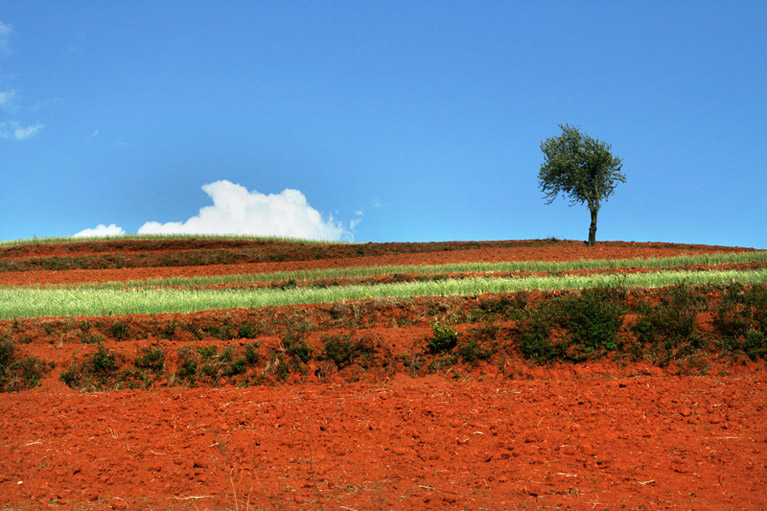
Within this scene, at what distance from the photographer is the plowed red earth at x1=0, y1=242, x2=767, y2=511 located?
5824 millimetres

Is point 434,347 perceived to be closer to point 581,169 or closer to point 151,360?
point 151,360

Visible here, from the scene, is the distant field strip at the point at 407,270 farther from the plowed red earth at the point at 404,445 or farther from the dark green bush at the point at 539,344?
the plowed red earth at the point at 404,445

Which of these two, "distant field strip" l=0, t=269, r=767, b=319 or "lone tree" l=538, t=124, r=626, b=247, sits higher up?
"lone tree" l=538, t=124, r=626, b=247

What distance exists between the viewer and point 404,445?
23.9 ft

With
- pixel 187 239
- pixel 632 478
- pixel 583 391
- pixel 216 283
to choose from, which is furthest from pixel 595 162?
pixel 632 478

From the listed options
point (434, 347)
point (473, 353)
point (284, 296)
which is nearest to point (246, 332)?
point (284, 296)

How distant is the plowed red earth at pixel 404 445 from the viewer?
5.82 meters

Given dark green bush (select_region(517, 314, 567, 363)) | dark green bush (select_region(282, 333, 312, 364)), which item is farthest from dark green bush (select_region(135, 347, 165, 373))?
dark green bush (select_region(517, 314, 567, 363))

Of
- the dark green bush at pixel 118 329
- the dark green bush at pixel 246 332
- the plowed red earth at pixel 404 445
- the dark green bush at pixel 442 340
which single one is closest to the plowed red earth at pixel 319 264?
the dark green bush at pixel 118 329

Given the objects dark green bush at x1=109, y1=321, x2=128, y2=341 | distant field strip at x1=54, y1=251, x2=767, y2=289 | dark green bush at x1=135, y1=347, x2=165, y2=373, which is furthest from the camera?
distant field strip at x1=54, y1=251, x2=767, y2=289

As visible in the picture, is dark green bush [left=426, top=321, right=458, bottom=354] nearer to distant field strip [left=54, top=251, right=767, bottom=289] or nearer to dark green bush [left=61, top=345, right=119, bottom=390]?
dark green bush [left=61, top=345, right=119, bottom=390]

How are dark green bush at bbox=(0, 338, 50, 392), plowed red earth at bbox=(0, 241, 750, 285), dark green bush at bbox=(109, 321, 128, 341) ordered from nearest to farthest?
1. dark green bush at bbox=(0, 338, 50, 392)
2. dark green bush at bbox=(109, 321, 128, 341)
3. plowed red earth at bbox=(0, 241, 750, 285)

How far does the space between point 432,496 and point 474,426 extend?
2.21 meters

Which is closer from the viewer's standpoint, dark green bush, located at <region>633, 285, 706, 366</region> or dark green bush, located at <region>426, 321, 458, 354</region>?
dark green bush, located at <region>633, 285, 706, 366</region>
